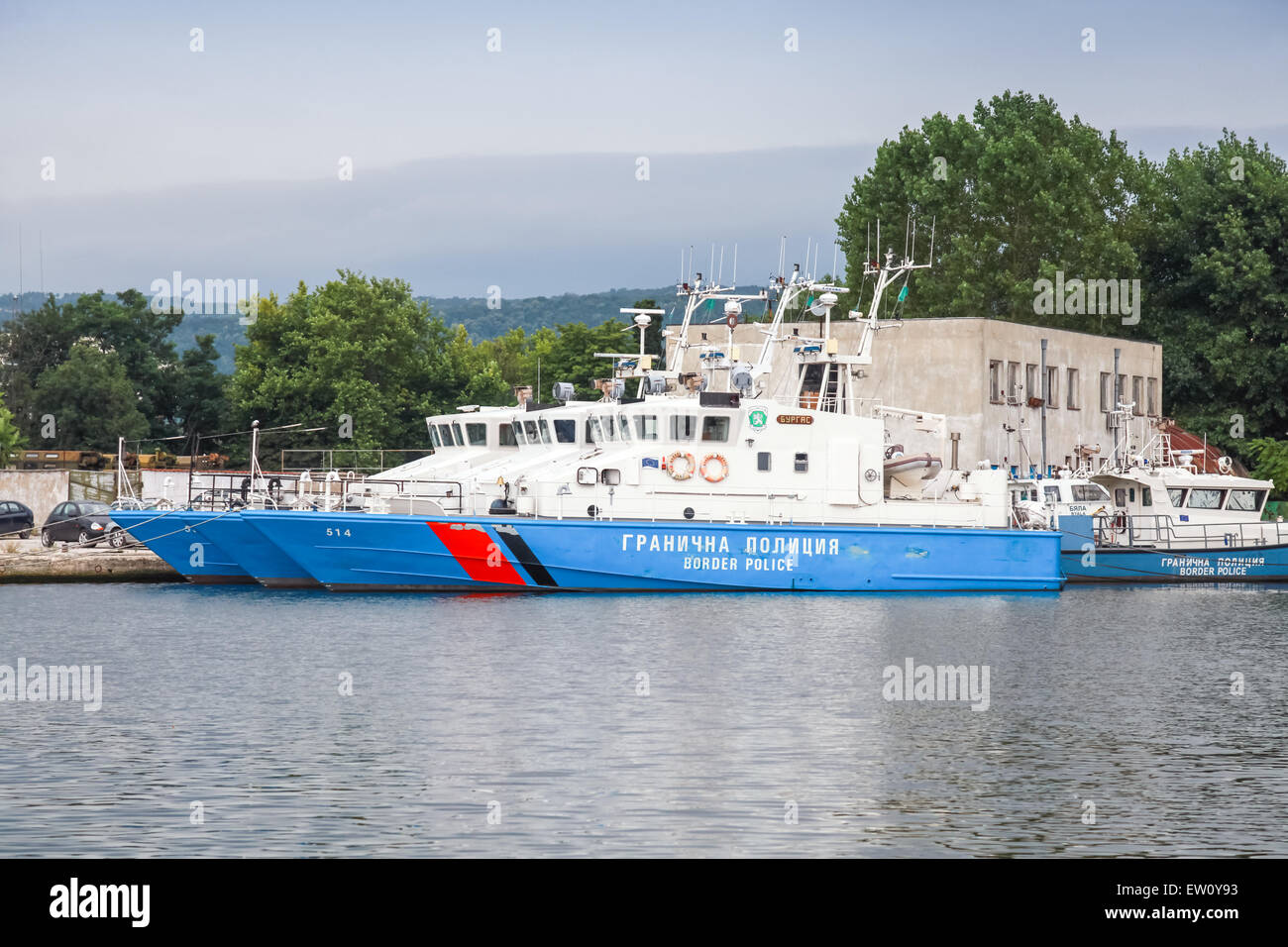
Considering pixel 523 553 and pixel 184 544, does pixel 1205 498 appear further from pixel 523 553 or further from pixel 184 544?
pixel 184 544

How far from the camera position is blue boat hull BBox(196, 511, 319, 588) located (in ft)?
126

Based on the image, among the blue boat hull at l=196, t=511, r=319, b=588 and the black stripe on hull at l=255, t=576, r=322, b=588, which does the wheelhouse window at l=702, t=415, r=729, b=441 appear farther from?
the black stripe on hull at l=255, t=576, r=322, b=588

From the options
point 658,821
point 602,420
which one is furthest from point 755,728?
point 602,420

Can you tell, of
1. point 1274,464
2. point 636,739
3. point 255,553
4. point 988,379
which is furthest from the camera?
point 1274,464

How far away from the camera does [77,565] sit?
145 feet

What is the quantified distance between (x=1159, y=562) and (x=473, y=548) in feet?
69.3

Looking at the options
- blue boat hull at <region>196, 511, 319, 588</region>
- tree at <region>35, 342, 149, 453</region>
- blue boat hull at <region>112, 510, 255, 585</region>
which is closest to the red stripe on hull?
blue boat hull at <region>196, 511, 319, 588</region>

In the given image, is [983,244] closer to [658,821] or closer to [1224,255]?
[1224,255]

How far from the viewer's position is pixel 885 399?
5744 cm

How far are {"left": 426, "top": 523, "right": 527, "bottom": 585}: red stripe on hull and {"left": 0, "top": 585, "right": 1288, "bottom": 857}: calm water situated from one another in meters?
3.55

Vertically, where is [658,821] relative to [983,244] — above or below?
below

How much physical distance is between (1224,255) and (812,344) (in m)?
36.0

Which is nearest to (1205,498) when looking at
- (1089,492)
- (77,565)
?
(1089,492)

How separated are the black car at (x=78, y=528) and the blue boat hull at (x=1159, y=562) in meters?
26.7
